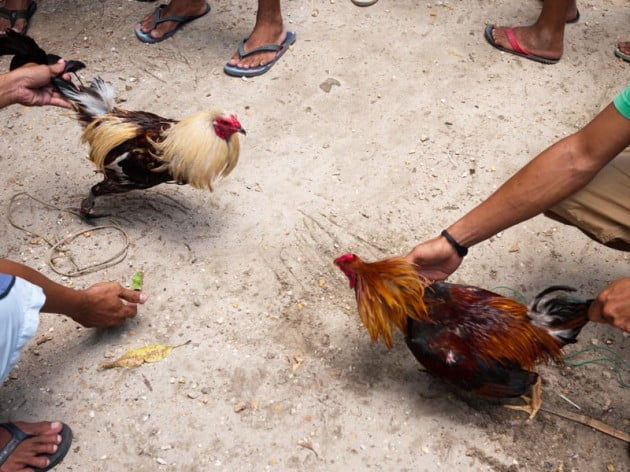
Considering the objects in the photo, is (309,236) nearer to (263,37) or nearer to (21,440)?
(21,440)

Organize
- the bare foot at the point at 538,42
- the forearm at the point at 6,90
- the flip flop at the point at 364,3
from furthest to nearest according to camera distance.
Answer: the flip flop at the point at 364,3
the bare foot at the point at 538,42
the forearm at the point at 6,90

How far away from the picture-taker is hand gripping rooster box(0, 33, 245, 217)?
2914 mm

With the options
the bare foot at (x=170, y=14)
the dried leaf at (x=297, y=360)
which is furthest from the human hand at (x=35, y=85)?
the dried leaf at (x=297, y=360)

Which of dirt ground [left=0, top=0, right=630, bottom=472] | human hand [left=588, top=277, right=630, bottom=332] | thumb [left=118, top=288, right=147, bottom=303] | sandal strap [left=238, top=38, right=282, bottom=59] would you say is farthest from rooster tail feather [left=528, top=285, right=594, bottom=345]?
sandal strap [left=238, top=38, right=282, bottom=59]

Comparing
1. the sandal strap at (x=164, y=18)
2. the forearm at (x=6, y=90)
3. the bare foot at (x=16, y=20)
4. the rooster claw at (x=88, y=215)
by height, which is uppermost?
the forearm at (x=6, y=90)

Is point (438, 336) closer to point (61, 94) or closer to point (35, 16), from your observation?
point (61, 94)

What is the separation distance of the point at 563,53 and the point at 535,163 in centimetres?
248

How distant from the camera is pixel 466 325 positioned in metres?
2.30

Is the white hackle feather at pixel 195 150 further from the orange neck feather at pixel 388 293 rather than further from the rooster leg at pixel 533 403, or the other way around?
the rooster leg at pixel 533 403

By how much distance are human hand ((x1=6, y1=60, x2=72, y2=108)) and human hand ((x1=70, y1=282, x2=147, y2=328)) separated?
1.05 metres

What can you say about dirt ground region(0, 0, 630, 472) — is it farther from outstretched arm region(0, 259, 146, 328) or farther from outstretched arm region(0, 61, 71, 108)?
outstretched arm region(0, 61, 71, 108)

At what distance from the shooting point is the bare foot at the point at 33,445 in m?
2.28

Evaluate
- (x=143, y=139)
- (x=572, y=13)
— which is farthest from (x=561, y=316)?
(x=572, y=13)

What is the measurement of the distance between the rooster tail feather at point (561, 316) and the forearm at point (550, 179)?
0.36 meters
